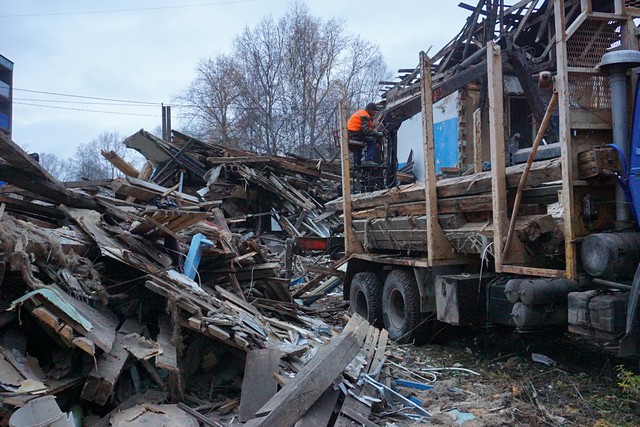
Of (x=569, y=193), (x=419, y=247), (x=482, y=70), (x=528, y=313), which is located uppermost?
(x=482, y=70)

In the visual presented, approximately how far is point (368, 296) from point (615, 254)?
4.40 meters

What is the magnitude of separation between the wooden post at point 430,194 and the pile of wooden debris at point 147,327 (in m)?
1.25

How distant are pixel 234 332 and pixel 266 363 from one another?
0.50m

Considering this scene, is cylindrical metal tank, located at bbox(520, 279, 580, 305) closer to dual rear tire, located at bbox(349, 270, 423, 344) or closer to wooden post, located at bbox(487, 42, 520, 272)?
wooden post, located at bbox(487, 42, 520, 272)

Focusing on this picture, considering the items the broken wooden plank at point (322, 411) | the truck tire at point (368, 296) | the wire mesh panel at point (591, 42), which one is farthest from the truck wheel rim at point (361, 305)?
the wire mesh panel at point (591, 42)

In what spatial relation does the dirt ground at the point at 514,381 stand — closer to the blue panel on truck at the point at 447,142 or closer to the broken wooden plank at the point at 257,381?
the broken wooden plank at the point at 257,381

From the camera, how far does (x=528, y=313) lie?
492 cm

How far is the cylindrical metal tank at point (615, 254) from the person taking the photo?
421 centimetres

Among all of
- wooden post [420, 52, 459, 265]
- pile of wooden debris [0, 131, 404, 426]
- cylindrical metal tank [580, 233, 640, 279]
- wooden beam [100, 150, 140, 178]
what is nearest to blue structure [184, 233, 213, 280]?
pile of wooden debris [0, 131, 404, 426]

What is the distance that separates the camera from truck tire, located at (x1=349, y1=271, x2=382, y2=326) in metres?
8.16

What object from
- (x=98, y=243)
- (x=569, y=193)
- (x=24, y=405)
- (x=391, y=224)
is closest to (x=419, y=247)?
(x=391, y=224)

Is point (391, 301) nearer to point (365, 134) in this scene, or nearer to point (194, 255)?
point (194, 255)

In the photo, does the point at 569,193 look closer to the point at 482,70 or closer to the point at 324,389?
the point at 324,389

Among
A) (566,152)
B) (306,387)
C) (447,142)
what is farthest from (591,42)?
(447,142)
